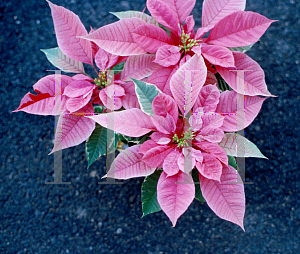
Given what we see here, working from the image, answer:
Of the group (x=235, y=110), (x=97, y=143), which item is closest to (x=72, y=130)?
(x=97, y=143)

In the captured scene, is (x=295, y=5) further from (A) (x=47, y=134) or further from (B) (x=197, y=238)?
(A) (x=47, y=134)

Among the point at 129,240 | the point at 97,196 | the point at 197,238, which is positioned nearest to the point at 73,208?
the point at 97,196

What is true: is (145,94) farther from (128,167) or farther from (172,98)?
(128,167)

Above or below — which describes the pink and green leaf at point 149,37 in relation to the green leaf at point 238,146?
above

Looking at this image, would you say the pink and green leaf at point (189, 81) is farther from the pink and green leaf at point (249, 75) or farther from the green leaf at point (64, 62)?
the green leaf at point (64, 62)

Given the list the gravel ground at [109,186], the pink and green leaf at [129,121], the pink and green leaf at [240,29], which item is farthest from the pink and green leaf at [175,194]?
the gravel ground at [109,186]

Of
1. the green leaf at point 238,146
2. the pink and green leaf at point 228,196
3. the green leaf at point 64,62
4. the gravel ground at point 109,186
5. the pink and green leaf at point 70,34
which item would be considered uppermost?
the pink and green leaf at point 70,34

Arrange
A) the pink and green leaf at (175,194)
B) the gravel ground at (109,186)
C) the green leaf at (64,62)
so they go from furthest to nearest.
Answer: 1. the gravel ground at (109,186)
2. the green leaf at (64,62)
3. the pink and green leaf at (175,194)

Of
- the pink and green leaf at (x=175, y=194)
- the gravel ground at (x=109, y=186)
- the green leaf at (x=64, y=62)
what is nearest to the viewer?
the pink and green leaf at (x=175, y=194)

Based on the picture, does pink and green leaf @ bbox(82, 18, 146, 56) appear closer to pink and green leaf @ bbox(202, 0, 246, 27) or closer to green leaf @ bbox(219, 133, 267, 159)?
pink and green leaf @ bbox(202, 0, 246, 27)
